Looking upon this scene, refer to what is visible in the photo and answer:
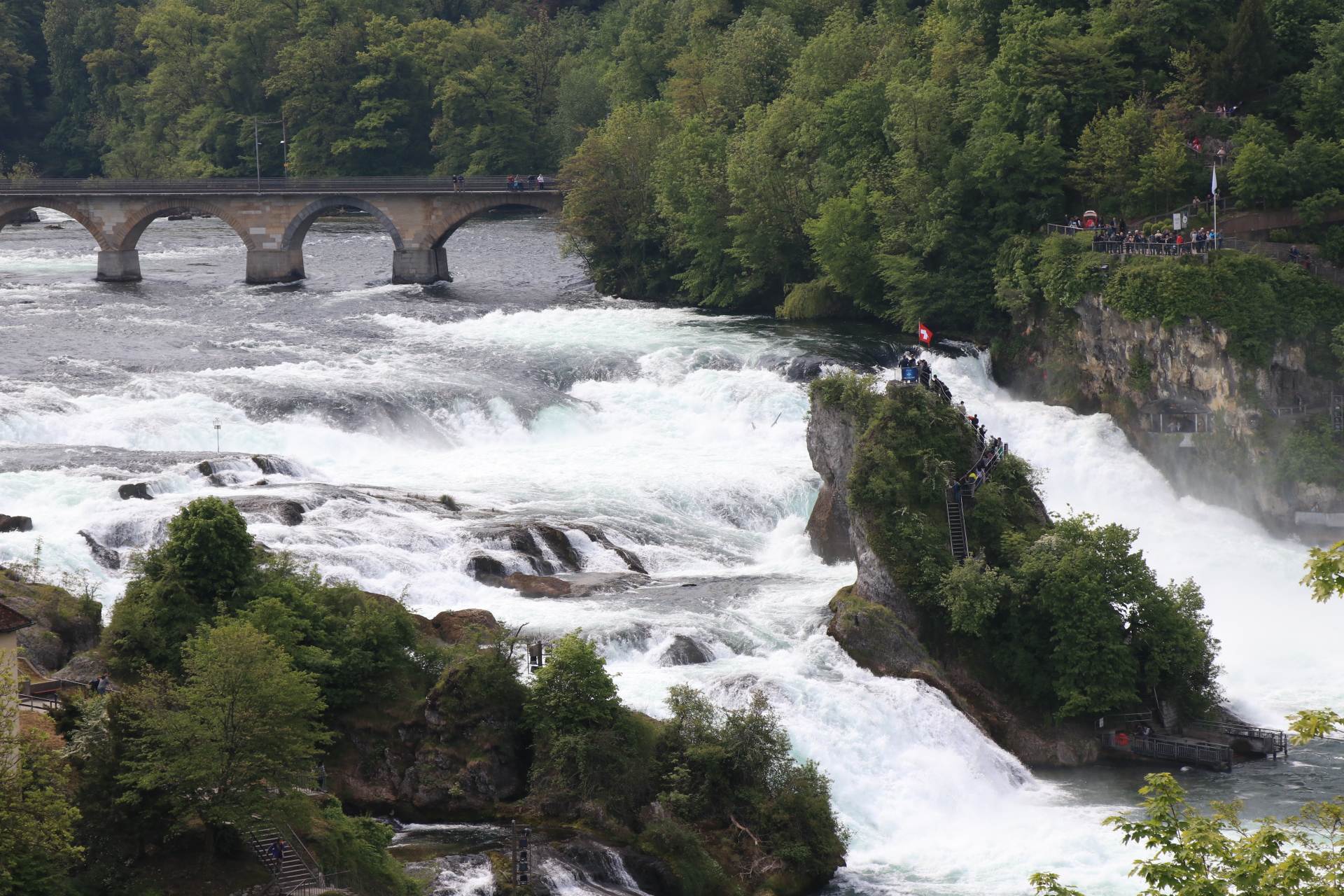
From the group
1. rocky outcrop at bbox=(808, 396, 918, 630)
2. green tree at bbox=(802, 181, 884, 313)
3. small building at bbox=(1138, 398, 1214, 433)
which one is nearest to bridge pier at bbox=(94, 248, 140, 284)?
green tree at bbox=(802, 181, 884, 313)

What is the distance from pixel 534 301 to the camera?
295ft

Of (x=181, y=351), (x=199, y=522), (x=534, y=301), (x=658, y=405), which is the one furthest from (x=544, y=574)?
(x=534, y=301)

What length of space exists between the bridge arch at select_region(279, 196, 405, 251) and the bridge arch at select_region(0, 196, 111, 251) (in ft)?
36.1

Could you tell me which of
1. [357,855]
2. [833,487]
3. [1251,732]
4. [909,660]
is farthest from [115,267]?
[1251,732]

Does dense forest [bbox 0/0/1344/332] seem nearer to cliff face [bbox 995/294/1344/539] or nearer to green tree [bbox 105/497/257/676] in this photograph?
cliff face [bbox 995/294/1344/539]

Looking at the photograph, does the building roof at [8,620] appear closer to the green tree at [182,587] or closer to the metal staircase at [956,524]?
the green tree at [182,587]

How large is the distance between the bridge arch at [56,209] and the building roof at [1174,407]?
64.4m

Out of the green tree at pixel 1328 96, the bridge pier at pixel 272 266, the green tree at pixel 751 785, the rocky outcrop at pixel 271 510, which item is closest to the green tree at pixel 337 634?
the green tree at pixel 751 785

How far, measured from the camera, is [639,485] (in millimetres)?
57000

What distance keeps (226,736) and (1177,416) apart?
145 feet

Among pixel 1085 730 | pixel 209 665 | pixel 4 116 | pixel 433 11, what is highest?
pixel 433 11

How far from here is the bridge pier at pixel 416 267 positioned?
98312 mm

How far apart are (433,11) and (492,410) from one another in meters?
101

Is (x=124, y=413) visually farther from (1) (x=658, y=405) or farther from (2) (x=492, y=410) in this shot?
(1) (x=658, y=405)
